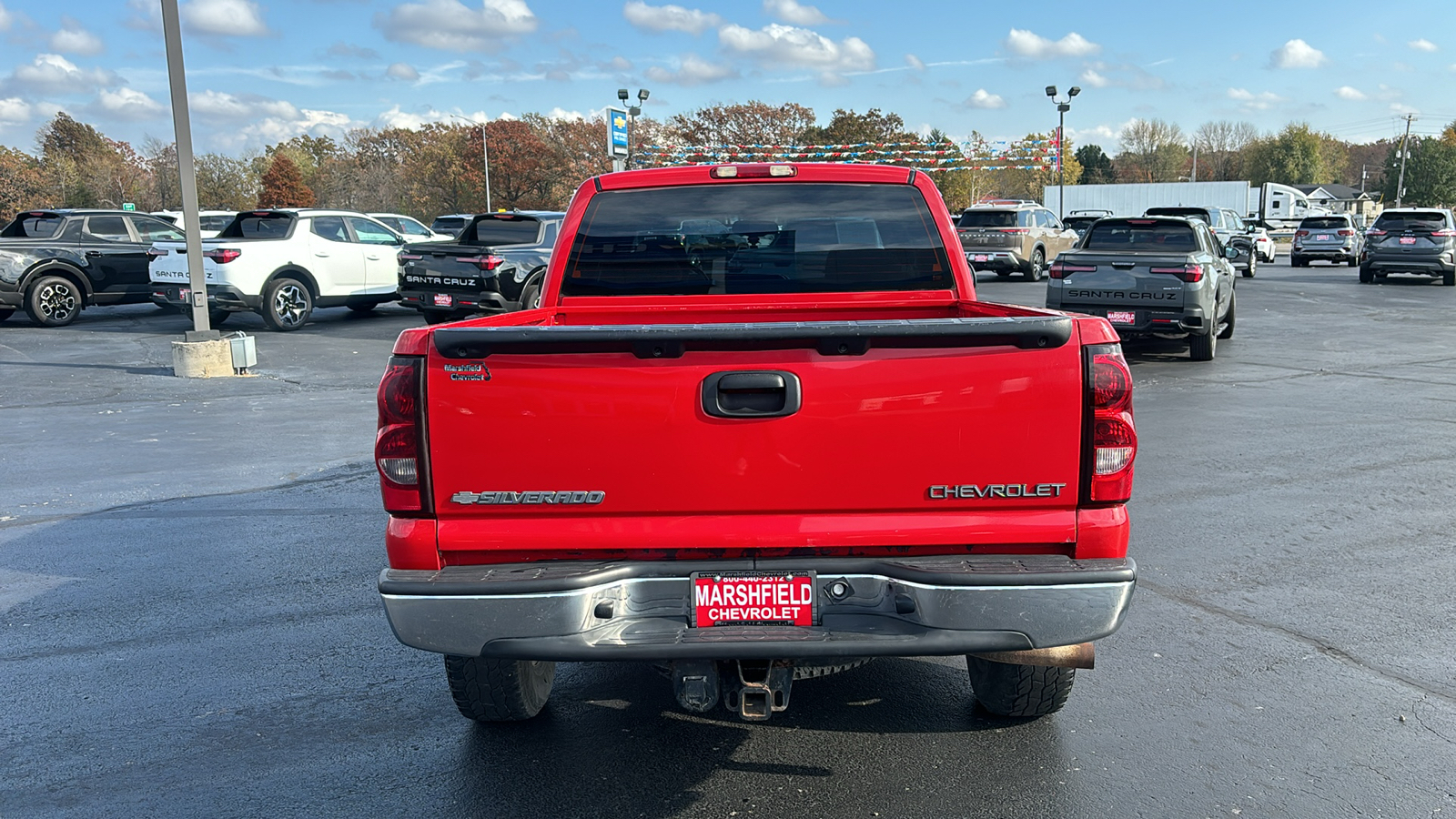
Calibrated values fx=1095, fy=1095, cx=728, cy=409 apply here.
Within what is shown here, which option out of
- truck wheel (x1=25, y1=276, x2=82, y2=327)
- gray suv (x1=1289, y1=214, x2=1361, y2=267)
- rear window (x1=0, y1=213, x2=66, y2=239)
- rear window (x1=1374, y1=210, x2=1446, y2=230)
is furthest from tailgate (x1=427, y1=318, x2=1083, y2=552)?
gray suv (x1=1289, y1=214, x2=1361, y2=267)

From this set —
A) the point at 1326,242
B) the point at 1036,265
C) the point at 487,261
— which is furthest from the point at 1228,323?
the point at 1326,242

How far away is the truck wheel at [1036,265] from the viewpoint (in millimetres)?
26328

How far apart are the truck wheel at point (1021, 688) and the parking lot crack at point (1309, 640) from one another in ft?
4.50

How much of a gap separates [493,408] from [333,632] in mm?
2295

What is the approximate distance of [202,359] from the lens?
41.1 feet

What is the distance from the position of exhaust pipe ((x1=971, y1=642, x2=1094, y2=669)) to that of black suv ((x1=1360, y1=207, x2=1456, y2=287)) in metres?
26.6

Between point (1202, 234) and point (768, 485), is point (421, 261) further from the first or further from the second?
point (768, 485)

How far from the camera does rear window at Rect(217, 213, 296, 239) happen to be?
1691cm

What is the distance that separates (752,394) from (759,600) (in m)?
0.56

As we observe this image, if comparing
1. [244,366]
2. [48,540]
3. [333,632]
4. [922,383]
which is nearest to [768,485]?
[922,383]

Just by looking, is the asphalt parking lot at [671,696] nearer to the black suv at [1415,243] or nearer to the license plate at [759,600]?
the license plate at [759,600]

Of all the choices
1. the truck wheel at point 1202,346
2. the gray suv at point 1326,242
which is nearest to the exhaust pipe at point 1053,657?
the truck wheel at point 1202,346

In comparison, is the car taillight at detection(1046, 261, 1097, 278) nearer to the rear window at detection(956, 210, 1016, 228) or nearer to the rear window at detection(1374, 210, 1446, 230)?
the rear window at detection(956, 210, 1016, 228)

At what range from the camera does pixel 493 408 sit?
296 centimetres
